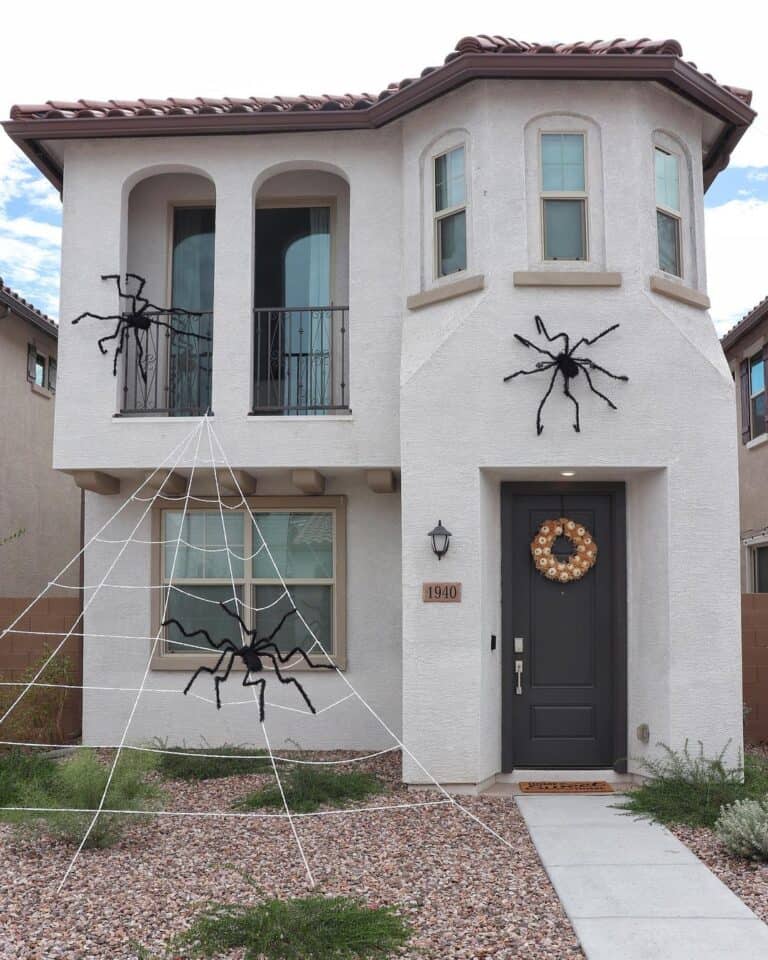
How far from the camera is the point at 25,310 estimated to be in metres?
14.0

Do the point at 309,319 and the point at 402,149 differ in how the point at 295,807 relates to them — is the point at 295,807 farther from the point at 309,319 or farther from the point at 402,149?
the point at 402,149

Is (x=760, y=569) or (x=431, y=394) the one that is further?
(x=760, y=569)

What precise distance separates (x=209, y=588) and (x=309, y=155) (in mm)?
4379

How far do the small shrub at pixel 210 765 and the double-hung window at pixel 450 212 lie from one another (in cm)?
465

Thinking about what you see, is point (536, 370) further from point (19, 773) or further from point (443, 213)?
point (19, 773)

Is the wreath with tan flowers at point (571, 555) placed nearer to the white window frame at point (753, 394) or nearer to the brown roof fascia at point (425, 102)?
the brown roof fascia at point (425, 102)

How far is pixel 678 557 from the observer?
8.11 metres

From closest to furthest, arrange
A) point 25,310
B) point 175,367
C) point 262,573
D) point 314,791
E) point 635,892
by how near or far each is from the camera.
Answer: point 635,892, point 314,791, point 262,573, point 175,367, point 25,310

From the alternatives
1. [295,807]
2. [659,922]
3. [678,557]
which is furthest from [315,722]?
[659,922]

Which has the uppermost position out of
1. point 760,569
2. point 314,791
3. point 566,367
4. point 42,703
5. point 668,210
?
point 668,210

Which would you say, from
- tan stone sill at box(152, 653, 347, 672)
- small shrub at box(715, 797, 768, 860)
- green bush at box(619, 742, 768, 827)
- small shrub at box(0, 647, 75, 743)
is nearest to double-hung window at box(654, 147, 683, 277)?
green bush at box(619, 742, 768, 827)

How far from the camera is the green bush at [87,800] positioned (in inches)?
257

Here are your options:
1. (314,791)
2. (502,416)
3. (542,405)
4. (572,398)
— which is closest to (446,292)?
(502,416)

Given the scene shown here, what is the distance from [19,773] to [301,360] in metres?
4.70
